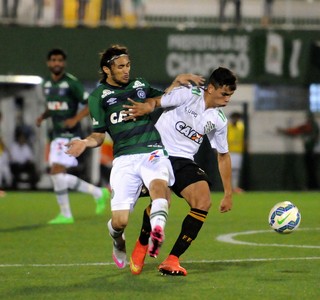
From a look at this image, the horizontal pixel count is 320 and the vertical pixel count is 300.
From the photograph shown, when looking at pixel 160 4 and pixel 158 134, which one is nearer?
pixel 158 134

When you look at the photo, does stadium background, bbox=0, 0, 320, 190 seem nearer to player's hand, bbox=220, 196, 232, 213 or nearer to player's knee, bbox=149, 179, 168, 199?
player's hand, bbox=220, 196, 232, 213

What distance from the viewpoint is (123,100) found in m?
9.46

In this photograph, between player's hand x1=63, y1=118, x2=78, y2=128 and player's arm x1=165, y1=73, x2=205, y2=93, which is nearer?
player's arm x1=165, y1=73, x2=205, y2=93

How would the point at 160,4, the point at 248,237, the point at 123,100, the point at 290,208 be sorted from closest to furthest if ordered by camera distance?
the point at 123,100 < the point at 290,208 < the point at 248,237 < the point at 160,4

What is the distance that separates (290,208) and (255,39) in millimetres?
15404

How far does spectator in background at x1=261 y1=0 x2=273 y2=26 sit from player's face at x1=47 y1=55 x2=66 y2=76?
1113 cm

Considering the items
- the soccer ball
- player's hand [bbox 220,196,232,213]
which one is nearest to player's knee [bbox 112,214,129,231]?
player's hand [bbox 220,196,232,213]

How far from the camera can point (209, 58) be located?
25.6 m

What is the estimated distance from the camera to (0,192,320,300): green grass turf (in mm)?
8273

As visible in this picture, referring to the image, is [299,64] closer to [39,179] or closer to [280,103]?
[280,103]

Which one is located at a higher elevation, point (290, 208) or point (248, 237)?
point (290, 208)

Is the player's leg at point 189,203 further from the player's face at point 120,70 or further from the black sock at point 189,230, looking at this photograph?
the player's face at point 120,70

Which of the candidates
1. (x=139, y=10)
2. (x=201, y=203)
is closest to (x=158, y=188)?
(x=201, y=203)

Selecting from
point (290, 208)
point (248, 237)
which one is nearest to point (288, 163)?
point (248, 237)
